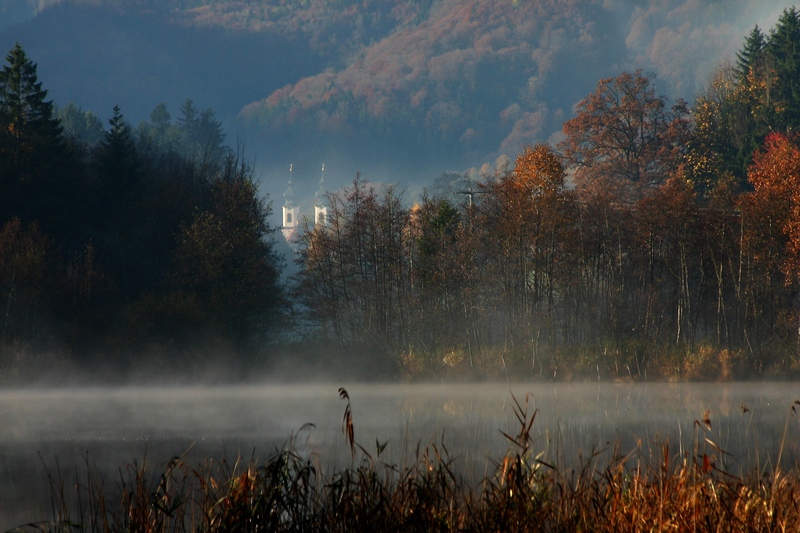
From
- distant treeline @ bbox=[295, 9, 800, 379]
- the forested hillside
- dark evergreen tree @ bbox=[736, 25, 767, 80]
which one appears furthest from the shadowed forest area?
the forested hillside

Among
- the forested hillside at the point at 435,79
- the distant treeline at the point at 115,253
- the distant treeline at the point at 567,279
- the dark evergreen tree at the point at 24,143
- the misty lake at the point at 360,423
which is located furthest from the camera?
the forested hillside at the point at 435,79

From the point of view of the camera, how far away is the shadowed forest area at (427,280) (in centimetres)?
2933

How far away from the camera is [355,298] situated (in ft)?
→ 111

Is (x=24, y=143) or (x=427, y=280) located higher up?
(x=24, y=143)

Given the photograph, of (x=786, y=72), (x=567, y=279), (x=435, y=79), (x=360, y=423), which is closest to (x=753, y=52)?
(x=786, y=72)

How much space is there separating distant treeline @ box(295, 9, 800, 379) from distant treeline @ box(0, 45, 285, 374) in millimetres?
2566

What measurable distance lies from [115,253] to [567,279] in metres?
19.0

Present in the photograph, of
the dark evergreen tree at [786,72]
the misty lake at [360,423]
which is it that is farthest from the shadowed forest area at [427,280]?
the dark evergreen tree at [786,72]

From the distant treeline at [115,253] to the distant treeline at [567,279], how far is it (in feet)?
8.42

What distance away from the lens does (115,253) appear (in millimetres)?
38375

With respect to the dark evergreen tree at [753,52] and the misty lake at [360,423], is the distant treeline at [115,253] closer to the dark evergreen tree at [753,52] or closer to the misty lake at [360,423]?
the misty lake at [360,423]

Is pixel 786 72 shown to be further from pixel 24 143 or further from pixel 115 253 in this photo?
pixel 24 143

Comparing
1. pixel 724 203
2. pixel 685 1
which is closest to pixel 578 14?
pixel 685 1

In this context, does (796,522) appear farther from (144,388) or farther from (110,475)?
(144,388)
